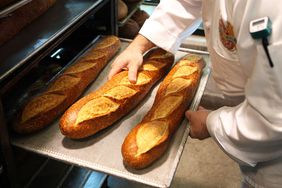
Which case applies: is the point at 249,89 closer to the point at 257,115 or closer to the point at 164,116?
the point at 257,115

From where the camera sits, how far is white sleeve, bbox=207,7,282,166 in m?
0.65

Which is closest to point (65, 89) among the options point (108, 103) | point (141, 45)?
point (108, 103)

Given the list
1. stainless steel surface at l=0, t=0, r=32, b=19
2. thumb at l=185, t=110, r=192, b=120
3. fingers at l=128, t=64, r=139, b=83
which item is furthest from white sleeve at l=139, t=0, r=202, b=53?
stainless steel surface at l=0, t=0, r=32, b=19

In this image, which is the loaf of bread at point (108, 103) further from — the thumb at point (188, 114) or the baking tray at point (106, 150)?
the thumb at point (188, 114)

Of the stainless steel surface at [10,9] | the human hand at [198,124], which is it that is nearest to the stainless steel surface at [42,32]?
the stainless steel surface at [10,9]

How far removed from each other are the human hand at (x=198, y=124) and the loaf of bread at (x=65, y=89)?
1.07 feet

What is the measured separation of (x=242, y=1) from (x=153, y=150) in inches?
14.6

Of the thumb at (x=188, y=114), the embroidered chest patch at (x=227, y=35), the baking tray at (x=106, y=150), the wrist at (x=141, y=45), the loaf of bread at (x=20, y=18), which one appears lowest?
the baking tray at (x=106, y=150)

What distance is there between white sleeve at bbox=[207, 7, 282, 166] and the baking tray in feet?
0.41

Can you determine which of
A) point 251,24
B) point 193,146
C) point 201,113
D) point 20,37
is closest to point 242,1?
point 251,24

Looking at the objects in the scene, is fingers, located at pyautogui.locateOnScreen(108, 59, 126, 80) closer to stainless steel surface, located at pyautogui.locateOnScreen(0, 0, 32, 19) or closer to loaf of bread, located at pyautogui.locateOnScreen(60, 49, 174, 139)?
loaf of bread, located at pyautogui.locateOnScreen(60, 49, 174, 139)

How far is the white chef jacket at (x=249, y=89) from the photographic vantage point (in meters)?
0.66

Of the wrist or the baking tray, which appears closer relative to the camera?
the baking tray

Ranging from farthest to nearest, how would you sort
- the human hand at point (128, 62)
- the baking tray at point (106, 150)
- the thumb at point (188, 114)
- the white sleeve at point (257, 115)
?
the human hand at point (128, 62)
the thumb at point (188, 114)
the baking tray at point (106, 150)
the white sleeve at point (257, 115)
